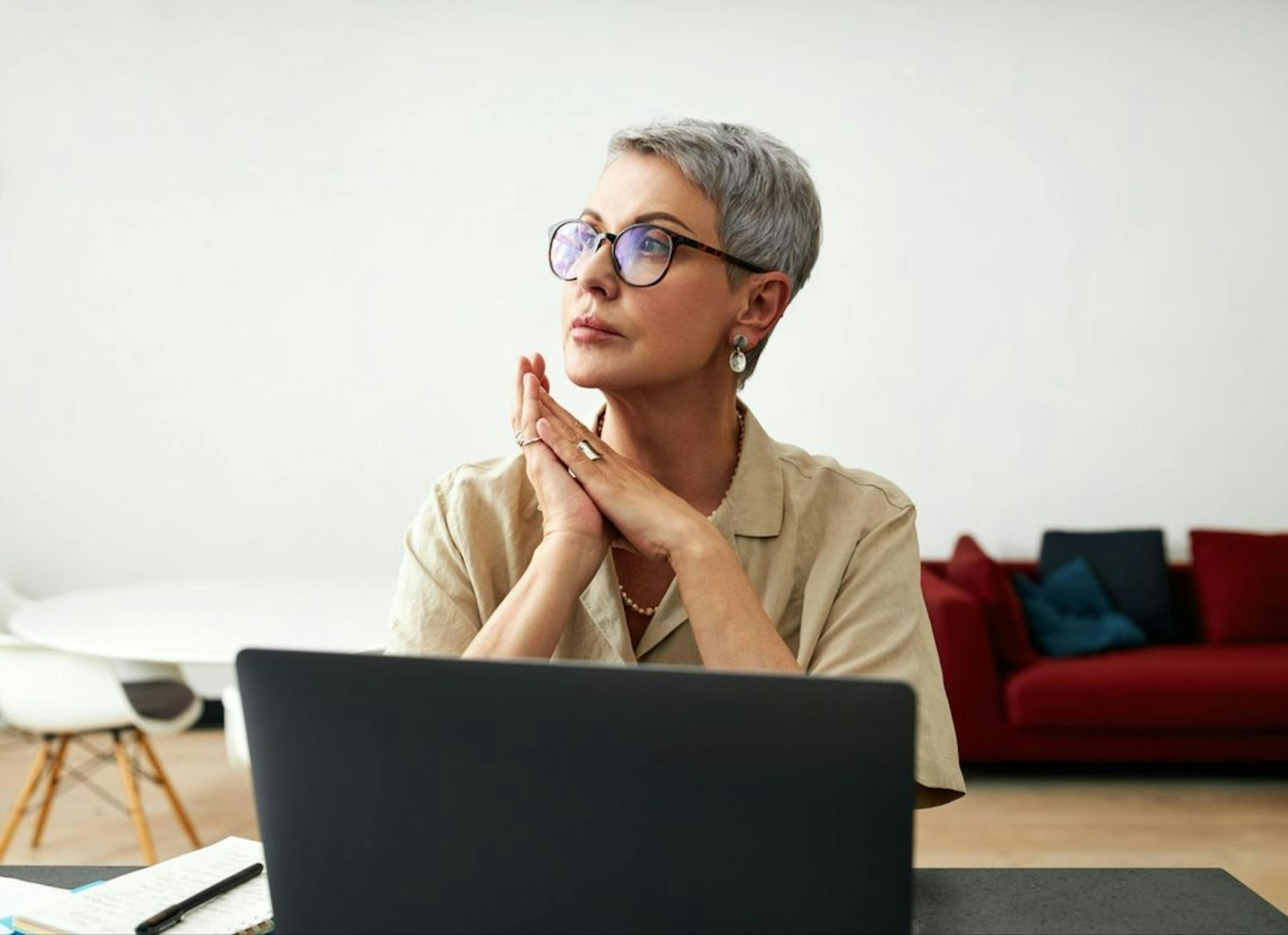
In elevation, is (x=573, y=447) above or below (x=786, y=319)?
below

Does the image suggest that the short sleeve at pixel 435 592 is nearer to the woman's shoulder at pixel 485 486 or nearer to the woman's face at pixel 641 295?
the woman's shoulder at pixel 485 486

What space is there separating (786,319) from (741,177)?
356 centimetres

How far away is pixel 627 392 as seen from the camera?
4.88 feet

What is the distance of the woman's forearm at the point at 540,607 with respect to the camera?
128 centimetres

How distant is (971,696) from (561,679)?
3679 millimetres

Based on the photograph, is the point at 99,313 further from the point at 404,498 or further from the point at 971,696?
the point at 971,696

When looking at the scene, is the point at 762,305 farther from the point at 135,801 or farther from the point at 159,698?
the point at 135,801

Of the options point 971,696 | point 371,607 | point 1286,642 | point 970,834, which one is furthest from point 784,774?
point 1286,642

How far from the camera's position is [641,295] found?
1.42 m

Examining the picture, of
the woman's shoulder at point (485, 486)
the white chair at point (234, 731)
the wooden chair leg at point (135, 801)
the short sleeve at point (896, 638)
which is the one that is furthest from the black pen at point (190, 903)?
the wooden chair leg at point (135, 801)

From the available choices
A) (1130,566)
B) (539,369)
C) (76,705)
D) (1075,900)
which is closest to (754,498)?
(539,369)

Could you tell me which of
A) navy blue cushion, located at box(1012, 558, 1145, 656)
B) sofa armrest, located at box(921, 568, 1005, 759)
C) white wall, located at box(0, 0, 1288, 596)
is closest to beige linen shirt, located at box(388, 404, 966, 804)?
sofa armrest, located at box(921, 568, 1005, 759)

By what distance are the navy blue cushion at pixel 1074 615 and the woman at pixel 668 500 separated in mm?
3054

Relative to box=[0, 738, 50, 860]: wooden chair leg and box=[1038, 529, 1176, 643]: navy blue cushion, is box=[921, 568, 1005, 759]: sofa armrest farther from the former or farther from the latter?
box=[0, 738, 50, 860]: wooden chair leg
